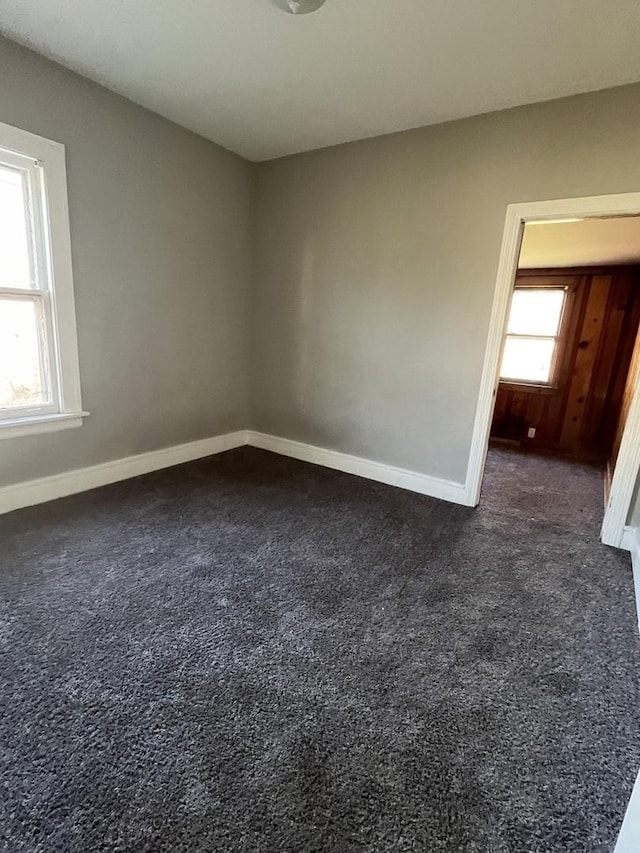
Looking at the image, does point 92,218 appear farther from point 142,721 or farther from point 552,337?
point 552,337

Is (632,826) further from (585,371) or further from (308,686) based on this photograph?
(585,371)

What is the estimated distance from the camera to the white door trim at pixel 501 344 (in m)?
2.46

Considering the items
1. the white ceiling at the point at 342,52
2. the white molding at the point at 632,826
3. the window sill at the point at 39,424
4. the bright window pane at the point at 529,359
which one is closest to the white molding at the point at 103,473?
the window sill at the point at 39,424

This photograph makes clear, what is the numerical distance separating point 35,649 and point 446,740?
1.50 meters

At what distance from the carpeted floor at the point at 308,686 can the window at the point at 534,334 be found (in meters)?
3.13

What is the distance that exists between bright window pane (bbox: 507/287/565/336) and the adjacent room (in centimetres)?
72

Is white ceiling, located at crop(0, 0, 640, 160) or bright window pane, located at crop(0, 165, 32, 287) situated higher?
white ceiling, located at crop(0, 0, 640, 160)

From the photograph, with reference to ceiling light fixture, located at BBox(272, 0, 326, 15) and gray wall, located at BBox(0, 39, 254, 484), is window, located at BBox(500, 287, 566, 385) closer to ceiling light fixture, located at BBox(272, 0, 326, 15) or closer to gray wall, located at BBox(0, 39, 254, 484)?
gray wall, located at BBox(0, 39, 254, 484)

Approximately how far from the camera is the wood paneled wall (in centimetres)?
469

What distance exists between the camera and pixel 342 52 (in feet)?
7.14

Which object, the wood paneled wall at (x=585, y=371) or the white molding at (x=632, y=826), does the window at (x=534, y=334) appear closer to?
the wood paneled wall at (x=585, y=371)

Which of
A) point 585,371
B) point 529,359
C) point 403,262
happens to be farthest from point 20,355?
point 585,371

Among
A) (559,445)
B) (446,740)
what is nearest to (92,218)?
(446,740)

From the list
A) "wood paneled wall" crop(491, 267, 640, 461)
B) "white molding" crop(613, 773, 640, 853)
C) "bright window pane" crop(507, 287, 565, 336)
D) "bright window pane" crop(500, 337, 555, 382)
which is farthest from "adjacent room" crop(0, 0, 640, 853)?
"bright window pane" crop(500, 337, 555, 382)
